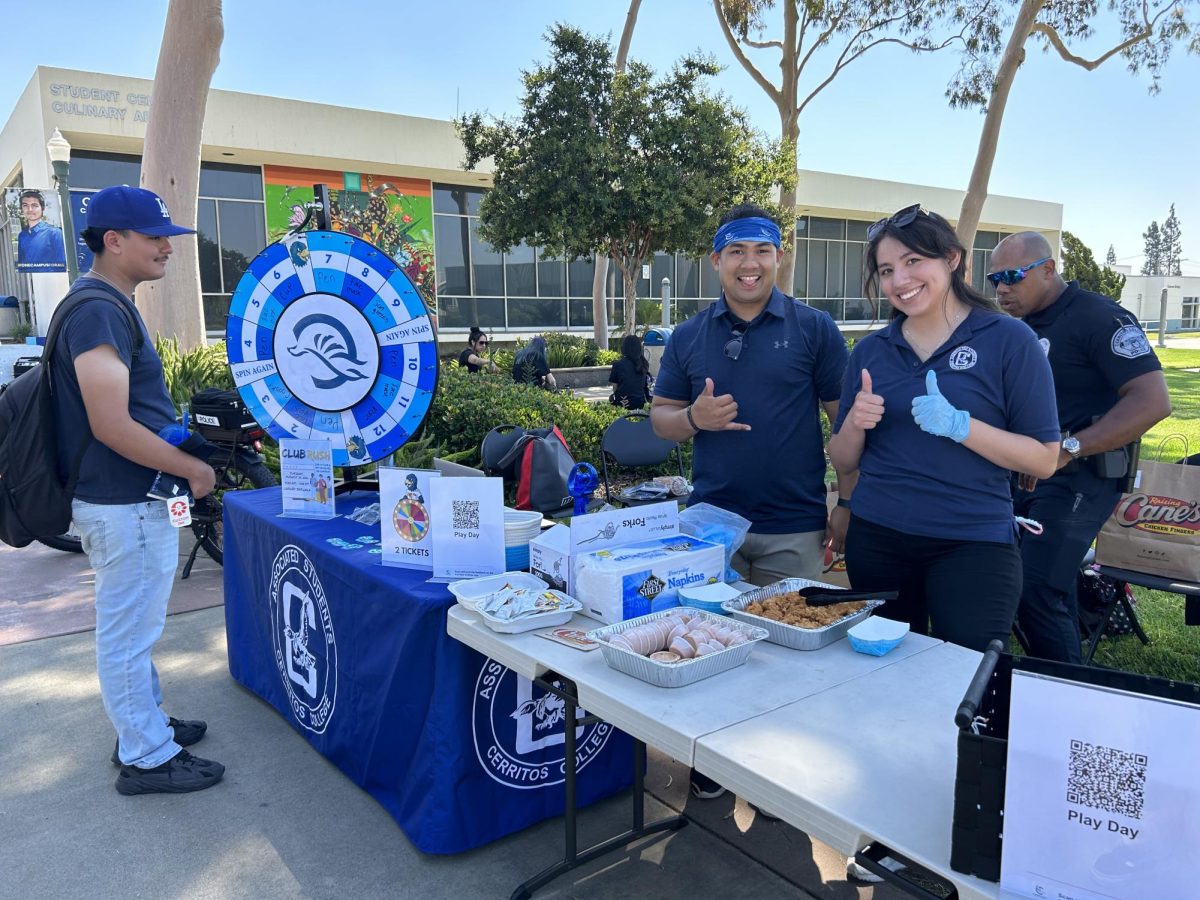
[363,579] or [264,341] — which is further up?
[264,341]

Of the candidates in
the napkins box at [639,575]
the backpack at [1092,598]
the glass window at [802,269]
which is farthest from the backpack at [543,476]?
the glass window at [802,269]

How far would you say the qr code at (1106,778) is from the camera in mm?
965

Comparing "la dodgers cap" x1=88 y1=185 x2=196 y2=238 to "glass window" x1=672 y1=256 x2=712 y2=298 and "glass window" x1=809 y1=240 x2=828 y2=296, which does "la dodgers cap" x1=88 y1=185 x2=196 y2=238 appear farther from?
"glass window" x1=809 y1=240 x2=828 y2=296

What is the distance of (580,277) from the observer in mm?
25719

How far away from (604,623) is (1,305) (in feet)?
100

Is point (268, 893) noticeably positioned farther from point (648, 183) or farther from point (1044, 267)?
point (648, 183)

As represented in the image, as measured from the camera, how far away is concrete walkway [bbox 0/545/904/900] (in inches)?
94.7

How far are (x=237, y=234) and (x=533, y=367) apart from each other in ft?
44.8

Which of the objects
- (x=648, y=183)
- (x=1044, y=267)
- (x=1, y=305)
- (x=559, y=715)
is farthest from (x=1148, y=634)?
(x=1, y=305)

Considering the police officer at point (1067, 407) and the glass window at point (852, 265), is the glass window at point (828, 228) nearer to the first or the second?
the glass window at point (852, 265)

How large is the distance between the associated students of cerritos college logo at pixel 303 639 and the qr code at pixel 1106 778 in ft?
7.87

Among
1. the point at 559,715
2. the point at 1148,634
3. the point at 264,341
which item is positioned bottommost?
the point at 1148,634

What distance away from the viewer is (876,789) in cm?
136

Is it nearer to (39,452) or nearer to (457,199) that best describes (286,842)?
(39,452)
